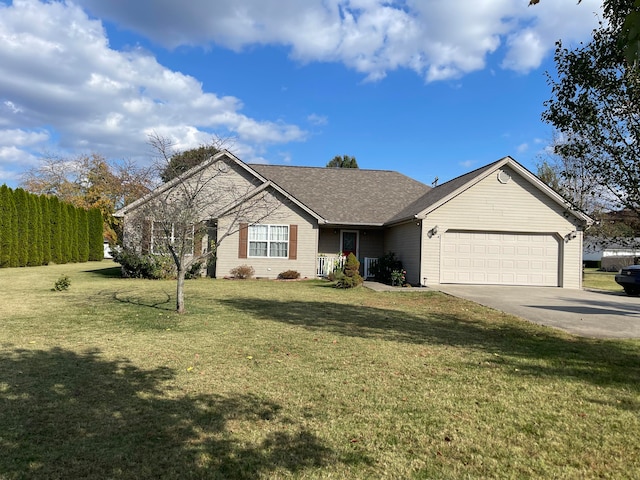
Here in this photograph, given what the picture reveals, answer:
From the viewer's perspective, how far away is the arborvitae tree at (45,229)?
92.3 ft

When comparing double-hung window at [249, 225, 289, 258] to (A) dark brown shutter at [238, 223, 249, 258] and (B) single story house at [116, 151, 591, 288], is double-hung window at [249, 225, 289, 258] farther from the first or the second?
(A) dark brown shutter at [238, 223, 249, 258]

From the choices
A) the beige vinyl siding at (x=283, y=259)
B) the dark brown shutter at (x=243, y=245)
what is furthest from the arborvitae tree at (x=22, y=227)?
the dark brown shutter at (x=243, y=245)

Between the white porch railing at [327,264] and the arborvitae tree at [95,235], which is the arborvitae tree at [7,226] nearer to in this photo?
the arborvitae tree at [95,235]

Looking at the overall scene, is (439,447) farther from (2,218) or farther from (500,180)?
(2,218)

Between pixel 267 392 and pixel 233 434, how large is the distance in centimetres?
113

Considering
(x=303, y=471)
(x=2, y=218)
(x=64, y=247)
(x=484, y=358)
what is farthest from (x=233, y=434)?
(x=64, y=247)

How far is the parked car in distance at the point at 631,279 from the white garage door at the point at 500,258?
7.74ft

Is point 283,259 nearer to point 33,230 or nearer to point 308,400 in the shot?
point 308,400

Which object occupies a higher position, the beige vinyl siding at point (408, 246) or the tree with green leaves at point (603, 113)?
the tree with green leaves at point (603, 113)

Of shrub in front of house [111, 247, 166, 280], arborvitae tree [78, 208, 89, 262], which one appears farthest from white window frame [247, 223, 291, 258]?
arborvitae tree [78, 208, 89, 262]

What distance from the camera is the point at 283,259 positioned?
2047 cm

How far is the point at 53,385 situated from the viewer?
5.16 m

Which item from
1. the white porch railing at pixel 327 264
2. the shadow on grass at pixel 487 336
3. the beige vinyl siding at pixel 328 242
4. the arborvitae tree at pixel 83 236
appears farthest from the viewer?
the arborvitae tree at pixel 83 236

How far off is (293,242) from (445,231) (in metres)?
6.67
